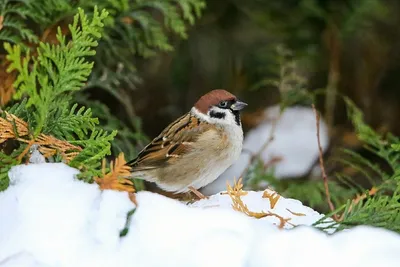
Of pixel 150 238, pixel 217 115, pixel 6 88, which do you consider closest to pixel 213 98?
pixel 217 115

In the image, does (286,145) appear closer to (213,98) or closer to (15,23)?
(213,98)

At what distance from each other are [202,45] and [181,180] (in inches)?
50.8

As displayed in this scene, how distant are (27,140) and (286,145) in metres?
2.31

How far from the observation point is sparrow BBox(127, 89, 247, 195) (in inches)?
93.8

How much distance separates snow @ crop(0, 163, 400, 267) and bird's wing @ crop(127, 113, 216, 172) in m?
1.10

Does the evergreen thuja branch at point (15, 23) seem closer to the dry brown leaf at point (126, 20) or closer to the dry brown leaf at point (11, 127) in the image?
the dry brown leaf at point (126, 20)

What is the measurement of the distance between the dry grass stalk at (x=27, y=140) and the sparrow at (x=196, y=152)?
0.89m

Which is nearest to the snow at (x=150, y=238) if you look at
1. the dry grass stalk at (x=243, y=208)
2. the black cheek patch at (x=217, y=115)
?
the dry grass stalk at (x=243, y=208)

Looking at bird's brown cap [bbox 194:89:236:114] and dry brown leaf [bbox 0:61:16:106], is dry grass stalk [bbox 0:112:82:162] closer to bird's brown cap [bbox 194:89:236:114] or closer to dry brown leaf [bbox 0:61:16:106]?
dry brown leaf [bbox 0:61:16:106]

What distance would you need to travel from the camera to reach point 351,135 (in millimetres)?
3918

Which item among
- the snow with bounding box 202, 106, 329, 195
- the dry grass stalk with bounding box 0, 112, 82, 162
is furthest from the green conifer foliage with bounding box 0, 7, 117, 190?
the snow with bounding box 202, 106, 329, 195

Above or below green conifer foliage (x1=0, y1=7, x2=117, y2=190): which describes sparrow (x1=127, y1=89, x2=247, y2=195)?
below

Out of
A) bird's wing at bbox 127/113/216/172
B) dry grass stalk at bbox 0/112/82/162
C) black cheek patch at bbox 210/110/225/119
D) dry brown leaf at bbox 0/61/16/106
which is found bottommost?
bird's wing at bbox 127/113/216/172

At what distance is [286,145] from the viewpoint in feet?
11.9
